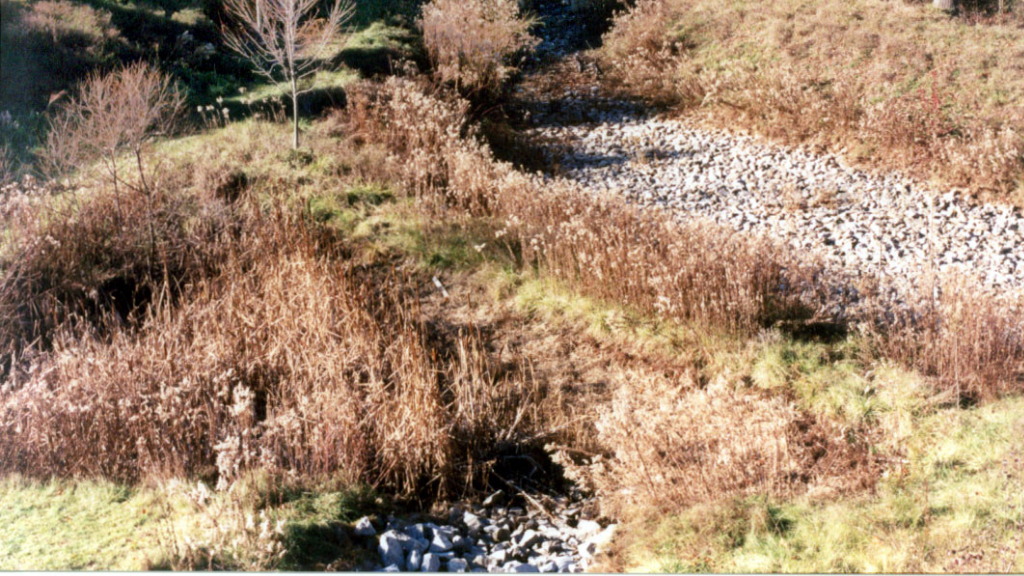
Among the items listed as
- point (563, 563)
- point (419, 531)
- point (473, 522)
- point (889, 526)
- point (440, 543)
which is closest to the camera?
point (889, 526)

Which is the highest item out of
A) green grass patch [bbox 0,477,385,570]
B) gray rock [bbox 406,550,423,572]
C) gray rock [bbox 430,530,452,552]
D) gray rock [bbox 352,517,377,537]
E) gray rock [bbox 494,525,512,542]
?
green grass patch [bbox 0,477,385,570]

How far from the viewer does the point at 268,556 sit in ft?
10.5

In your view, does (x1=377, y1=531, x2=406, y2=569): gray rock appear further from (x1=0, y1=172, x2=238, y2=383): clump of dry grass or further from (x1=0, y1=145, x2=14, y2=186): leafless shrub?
(x1=0, y1=145, x2=14, y2=186): leafless shrub

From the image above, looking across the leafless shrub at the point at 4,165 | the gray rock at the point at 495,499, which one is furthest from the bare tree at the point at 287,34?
the gray rock at the point at 495,499

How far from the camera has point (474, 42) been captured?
10.7 metres

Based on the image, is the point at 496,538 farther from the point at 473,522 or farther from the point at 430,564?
the point at 430,564

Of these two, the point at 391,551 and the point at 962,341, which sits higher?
the point at 962,341

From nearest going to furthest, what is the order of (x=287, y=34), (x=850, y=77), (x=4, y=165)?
(x=4, y=165) < (x=287, y=34) < (x=850, y=77)

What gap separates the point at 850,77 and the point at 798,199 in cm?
269

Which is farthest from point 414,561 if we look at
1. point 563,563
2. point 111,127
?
point 111,127

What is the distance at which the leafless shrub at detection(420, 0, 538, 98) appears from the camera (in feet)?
33.7

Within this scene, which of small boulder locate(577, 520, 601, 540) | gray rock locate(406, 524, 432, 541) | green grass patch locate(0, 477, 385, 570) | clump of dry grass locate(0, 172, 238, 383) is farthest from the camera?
clump of dry grass locate(0, 172, 238, 383)

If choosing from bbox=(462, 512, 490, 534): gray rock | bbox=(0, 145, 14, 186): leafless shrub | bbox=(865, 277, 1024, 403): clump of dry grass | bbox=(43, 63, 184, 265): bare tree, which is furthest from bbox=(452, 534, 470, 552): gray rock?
bbox=(0, 145, 14, 186): leafless shrub

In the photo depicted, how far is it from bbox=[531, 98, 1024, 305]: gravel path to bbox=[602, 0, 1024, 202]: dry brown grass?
40 cm
